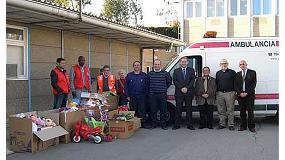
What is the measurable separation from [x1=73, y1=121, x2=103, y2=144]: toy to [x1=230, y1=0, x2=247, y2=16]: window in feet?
87.0

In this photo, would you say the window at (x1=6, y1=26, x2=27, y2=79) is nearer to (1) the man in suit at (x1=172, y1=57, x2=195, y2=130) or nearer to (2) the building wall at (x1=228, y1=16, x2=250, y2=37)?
(1) the man in suit at (x1=172, y1=57, x2=195, y2=130)

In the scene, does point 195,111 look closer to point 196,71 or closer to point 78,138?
point 196,71

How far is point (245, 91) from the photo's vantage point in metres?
9.99

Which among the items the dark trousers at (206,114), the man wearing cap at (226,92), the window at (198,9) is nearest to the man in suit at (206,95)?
the dark trousers at (206,114)

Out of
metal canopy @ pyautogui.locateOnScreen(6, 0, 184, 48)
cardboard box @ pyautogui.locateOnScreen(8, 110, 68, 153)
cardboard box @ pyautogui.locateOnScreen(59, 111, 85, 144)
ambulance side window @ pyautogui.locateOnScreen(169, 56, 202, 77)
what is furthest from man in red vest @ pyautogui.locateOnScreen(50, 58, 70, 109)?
ambulance side window @ pyautogui.locateOnScreen(169, 56, 202, 77)

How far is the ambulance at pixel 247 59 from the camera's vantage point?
1070 centimetres

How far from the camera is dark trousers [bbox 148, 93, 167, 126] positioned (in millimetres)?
10453

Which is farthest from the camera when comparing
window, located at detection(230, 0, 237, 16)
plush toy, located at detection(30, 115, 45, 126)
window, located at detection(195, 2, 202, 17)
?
window, located at detection(195, 2, 202, 17)

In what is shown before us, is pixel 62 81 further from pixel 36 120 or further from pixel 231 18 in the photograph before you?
pixel 231 18

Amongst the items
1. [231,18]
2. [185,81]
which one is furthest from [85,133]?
[231,18]

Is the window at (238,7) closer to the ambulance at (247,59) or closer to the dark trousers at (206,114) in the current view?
the ambulance at (247,59)

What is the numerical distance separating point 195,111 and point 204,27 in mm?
23598

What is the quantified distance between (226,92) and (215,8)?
24386 millimetres

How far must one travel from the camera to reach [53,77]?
983 cm
